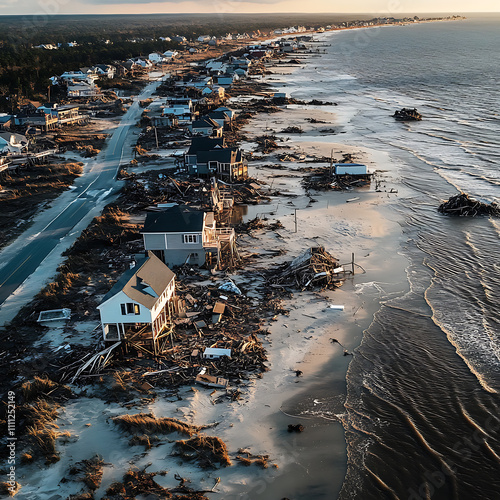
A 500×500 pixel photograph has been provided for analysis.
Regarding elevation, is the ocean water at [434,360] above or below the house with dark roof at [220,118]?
below

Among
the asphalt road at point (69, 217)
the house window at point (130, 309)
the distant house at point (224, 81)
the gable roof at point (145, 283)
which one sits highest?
the distant house at point (224, 81)

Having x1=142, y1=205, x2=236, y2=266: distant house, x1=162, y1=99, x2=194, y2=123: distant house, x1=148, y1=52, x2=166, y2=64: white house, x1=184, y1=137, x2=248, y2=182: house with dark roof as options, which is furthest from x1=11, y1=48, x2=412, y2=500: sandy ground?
x1=148, y1=52, x2=166, y2=64: white house

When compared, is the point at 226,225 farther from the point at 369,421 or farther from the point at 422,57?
the point at 422,57

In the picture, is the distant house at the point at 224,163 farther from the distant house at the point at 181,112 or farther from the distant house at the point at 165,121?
the distant house at the point at 181,112

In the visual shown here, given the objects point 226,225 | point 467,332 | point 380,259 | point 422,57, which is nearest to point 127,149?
point 226,225

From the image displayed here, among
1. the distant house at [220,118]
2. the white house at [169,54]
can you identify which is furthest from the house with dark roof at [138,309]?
the white house at [169,54]

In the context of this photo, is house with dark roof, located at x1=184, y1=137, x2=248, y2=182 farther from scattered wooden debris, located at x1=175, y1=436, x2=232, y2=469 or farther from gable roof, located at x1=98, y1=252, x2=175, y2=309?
scattered wooden debris, located at x1=175, y1=436, x2=232, y2=469
